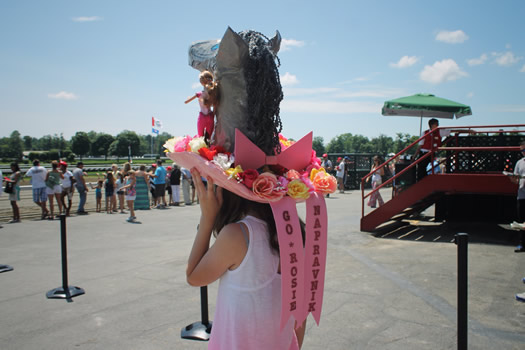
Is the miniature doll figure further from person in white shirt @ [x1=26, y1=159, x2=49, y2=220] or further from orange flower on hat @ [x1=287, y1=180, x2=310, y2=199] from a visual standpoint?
person in white shirt @ [x1=26, y1=159, x2=49, y2=220]

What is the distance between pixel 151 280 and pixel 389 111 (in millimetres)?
10980

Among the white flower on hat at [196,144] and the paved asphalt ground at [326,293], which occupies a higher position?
the white flower on hat at [196,144]

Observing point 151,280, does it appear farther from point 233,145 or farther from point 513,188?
point 513,188

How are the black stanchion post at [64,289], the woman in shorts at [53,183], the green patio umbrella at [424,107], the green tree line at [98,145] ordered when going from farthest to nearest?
the green tree line at [98,145] → the green patio umbrella at [424,107] → the woman in shorts at [53,183] → the black stanchion post at [64,289]

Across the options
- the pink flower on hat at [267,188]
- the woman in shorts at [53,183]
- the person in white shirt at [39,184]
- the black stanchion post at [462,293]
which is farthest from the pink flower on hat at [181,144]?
the person in white shirt at [39,184]

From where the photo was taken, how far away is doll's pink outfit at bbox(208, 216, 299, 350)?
1.67 meters

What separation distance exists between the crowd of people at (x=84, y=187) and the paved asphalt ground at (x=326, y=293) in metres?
3.02

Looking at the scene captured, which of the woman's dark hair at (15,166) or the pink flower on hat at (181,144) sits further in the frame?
the woman's dark hair at (15,166)

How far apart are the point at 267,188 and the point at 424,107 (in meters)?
12.8

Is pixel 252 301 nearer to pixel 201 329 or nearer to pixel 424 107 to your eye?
pixel 201 329

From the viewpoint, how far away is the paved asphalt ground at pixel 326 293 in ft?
12.7

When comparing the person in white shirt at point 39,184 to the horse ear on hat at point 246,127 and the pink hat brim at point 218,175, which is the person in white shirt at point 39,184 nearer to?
the horse ear on hat at point 246,127

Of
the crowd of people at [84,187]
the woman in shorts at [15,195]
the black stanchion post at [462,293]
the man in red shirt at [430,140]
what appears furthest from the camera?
the crowd of people at [84,187]

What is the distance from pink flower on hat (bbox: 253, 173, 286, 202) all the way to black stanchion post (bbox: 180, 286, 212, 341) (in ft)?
9.00
